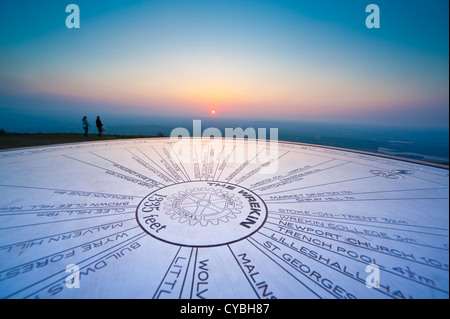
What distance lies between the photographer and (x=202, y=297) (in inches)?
69.5

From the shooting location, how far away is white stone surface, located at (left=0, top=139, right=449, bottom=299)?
190 centimetres

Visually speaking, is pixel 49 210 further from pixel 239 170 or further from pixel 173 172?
pixel 239 170

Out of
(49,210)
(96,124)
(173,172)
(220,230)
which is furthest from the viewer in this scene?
(96,124)

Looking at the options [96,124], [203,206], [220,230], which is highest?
[96,124]

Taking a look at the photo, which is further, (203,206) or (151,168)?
(151,168)

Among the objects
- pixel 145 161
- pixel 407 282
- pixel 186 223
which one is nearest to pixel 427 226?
pixel 407 282

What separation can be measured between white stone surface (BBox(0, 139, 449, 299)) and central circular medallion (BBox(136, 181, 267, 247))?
0.8 inches

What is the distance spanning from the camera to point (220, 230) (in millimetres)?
2727

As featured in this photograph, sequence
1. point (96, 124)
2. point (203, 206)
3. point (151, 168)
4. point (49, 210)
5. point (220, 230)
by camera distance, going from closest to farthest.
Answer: point (220, 230), point (49, 210), point (203, 206), point (151, 168), point (96, 124)

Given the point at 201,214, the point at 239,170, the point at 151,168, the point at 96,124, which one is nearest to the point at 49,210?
the point at 151,168

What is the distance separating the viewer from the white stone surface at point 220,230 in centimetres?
190

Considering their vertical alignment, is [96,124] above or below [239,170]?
above

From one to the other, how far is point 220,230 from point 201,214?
523mm
